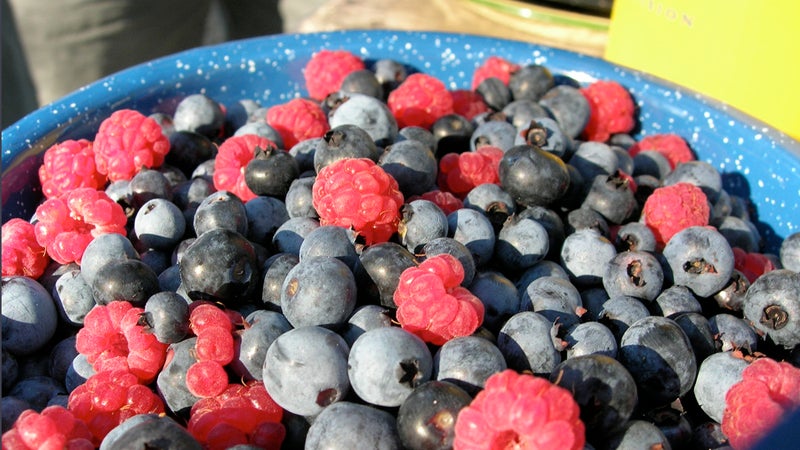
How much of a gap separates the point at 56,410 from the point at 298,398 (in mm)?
310

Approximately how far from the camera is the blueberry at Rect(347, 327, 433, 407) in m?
0.89

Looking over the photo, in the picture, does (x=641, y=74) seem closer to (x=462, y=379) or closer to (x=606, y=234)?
(x=606, y=234)

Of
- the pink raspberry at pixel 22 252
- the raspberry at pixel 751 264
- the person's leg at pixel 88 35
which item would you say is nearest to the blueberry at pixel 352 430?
the pink raspberry at pixel 22 252

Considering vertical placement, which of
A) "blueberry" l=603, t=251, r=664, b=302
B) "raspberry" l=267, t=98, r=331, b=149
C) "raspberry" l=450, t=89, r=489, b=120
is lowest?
"blueberry" l=603, t=251, r=664, b=302

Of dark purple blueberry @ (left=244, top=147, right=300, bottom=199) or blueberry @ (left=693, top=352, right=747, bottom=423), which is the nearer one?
blueberry @ (left=693, top=352, right=747, bottom=423)

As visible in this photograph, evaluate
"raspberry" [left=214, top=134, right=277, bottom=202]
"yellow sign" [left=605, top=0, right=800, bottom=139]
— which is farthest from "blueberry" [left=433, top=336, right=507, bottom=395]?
"yellow sign" [left=605, top=0, right=800, bottom=139]

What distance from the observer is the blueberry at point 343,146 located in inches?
49.3

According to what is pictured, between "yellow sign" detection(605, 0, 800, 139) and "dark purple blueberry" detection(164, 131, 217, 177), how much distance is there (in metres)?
1.15

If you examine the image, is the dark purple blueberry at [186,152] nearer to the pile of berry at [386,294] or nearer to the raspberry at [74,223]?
the pile of berry at [386,294]

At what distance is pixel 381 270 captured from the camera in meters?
1.04

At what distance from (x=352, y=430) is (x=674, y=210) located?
758 millimetres

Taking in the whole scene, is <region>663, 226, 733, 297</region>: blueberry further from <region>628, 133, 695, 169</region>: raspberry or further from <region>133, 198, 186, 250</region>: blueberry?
<region>133, 198, 186, 250</region>: blueberry

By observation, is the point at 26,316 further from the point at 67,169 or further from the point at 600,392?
the point at 600,392

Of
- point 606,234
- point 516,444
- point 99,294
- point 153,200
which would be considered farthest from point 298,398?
point 606,234
